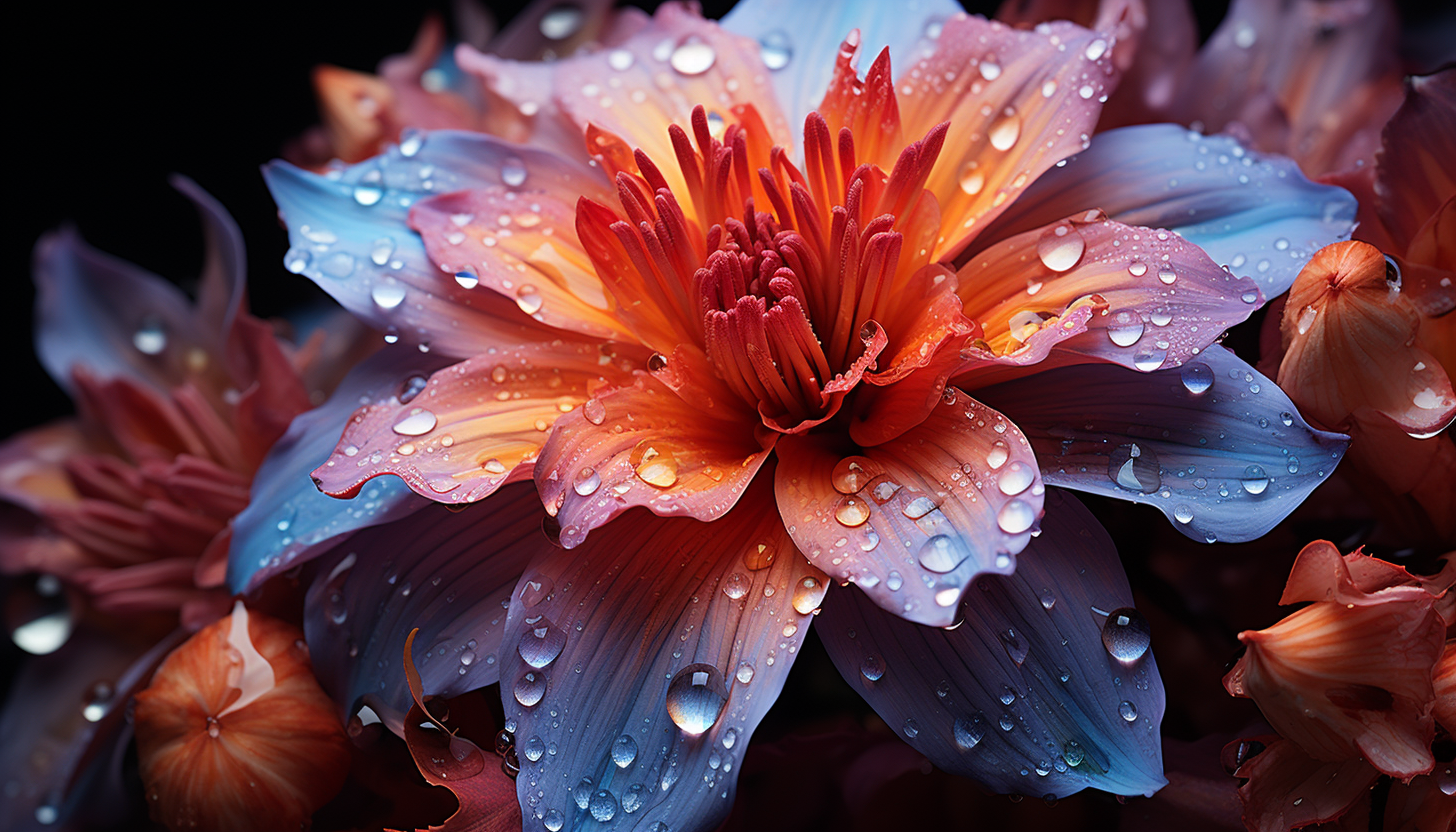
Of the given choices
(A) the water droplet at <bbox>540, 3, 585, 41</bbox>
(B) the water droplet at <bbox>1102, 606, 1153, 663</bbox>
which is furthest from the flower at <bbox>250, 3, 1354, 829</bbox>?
(A) the water droplet at <bbox>540, 3, 585, 41</bbox>

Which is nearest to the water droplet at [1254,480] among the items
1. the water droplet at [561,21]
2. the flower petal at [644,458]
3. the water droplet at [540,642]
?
the flower petal at [644,458]

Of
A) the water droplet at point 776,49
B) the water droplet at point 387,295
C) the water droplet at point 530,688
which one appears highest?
the water droplet at point 776,49

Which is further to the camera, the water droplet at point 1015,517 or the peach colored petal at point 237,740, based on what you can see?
the peach colored petal at point 237,740

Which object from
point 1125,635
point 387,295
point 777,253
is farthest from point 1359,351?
point 387,295

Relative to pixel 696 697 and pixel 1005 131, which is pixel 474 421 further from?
pixel 1005 131

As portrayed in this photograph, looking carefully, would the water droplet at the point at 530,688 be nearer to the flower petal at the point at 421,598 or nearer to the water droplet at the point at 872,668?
the flower petal at the point at 421,598

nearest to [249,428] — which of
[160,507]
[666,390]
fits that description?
[160,507]
